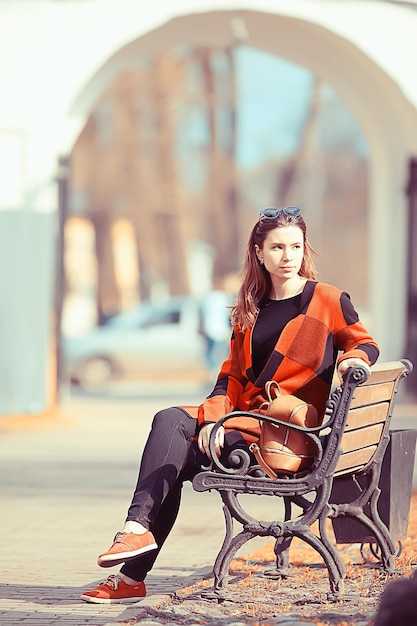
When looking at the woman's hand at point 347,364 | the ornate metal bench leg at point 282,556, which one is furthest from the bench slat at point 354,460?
the ornate metal bench leg at point 282,556

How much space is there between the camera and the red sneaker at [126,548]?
556 cm

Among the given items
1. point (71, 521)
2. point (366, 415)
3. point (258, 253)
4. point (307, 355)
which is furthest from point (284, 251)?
point (71, 521)

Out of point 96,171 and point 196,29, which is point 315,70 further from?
point 96,171

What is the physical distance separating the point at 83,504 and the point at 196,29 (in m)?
8.35

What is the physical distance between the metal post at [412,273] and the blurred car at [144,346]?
825 centimetres

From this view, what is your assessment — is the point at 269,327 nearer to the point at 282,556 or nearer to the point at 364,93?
the point at 282,556

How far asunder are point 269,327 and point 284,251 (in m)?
0.33

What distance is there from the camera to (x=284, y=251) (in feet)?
20.0

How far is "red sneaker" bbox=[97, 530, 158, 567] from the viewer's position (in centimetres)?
556

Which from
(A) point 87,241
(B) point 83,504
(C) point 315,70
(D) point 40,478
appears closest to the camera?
(B) point 83,504

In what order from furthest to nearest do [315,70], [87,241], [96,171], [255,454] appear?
[87,241]
[96,171]
[315,70]
[255,454]

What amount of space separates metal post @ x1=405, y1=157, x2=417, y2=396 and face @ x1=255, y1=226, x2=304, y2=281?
1149cm

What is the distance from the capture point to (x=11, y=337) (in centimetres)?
1531

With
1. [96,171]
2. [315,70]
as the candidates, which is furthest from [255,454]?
[96,171]
